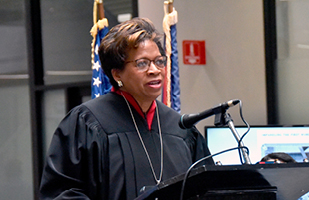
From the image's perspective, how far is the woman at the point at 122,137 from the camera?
5.83 feet

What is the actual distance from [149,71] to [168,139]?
34 cm

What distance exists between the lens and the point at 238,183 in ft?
3.96

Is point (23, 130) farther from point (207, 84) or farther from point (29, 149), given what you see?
point (207, 84)

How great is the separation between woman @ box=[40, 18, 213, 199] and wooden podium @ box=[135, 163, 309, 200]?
522 millimetres

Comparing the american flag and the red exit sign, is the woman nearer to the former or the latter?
the american flag

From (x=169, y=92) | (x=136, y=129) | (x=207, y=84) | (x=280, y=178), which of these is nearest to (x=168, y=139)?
(x=136, y=129)

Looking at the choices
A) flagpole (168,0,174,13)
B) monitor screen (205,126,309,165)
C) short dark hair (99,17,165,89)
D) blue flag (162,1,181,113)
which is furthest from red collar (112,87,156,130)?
monitor screen (205,126,309,165)

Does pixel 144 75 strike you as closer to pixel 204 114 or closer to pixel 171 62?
pixel 204 114

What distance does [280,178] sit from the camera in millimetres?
1199

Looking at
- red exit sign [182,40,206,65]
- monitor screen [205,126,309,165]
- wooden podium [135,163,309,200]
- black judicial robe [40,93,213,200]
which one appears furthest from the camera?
red exit sign [182,40,206,65]

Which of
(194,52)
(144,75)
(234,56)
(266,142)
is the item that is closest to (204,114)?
Answer: (144,75)

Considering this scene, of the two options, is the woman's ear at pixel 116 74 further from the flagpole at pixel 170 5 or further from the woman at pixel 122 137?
the flagpole at pixel 170 5

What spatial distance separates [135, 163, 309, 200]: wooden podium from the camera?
112cm

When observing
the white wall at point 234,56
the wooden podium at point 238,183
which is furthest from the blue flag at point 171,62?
the wooden podium at point 238,183
